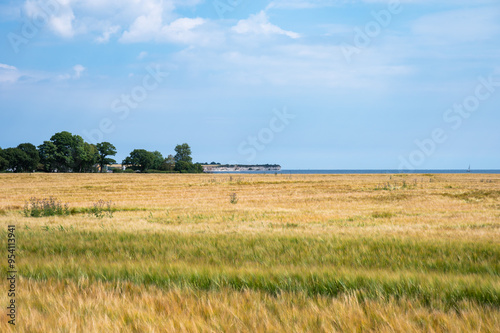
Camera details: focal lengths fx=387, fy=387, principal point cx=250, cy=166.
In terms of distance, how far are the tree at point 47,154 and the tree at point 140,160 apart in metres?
33.1

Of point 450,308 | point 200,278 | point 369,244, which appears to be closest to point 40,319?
point 200,278

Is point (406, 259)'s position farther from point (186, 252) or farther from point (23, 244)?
point (23, 244)

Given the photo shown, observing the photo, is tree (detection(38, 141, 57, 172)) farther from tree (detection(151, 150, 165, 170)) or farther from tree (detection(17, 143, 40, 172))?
tree (detection(151, 150, 165, 170))

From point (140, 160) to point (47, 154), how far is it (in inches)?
1436

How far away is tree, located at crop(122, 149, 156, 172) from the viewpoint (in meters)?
142

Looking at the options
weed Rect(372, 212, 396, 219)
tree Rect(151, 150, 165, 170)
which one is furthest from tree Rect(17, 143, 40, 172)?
weed Rect(372, 212, 396, 219)

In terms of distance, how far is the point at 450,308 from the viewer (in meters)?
4.19

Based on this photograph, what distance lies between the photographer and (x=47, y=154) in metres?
112

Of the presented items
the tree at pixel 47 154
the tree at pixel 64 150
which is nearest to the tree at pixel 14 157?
the tree at pixel 47 154

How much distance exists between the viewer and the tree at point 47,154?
112m

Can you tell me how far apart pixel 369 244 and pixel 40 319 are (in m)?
7.01

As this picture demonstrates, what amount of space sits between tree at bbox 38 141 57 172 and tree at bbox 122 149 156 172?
33.1 meters

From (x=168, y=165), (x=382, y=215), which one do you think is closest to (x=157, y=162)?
(x=168, y=165)

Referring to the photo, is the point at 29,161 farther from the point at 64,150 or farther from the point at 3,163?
the point at 64,150
